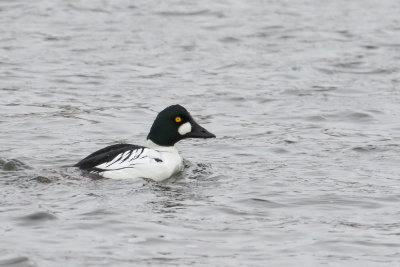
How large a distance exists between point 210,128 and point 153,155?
2.96 m

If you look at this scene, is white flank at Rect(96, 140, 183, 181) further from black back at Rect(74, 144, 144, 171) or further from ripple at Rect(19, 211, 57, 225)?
ripple at Rect(19, 211, 57, 225)

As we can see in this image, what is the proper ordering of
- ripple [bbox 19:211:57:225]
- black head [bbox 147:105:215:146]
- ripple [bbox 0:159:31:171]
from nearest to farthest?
ripple [bbox 19:211:57:225]
ripple [bbox 0:159:31:171]
black head [bbox 147:105:215:146]

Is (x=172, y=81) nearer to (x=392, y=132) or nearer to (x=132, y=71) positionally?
(x=132, y=71)

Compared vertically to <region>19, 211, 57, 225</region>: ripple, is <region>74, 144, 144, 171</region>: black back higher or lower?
higher

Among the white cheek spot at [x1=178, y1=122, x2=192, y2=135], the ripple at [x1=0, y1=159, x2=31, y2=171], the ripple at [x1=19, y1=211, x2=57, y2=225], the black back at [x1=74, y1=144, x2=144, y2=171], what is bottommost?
the ripple at [x1=19, y1=211, x2=57, y2=225]

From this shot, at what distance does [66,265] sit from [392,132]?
7.28 m

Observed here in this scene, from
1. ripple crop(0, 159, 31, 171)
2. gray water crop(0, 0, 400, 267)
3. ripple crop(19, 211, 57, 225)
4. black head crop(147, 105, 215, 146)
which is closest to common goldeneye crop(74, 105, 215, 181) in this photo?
black head crop(147, 105, 215, 146)

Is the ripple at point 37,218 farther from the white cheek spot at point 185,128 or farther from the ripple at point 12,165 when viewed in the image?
the white cheek spot at point 185,128

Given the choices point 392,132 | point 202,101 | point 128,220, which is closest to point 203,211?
point 128,220

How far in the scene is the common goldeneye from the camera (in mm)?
11820

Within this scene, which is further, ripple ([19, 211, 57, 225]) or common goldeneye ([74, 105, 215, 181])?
common goldeneye ([74, 105, 215, 181])

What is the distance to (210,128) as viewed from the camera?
49.6 ft

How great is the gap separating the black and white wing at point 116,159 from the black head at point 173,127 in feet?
1.54

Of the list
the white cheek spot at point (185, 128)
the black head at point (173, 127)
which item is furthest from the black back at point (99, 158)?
the white cheek spot at point (185, 128)
